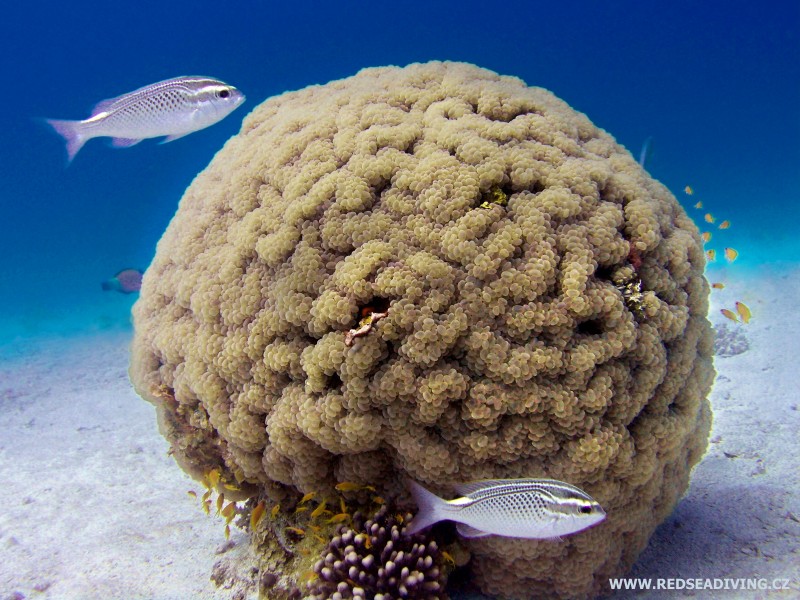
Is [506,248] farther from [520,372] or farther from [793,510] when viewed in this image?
[793,510]

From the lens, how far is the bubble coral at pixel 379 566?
9.55 feet

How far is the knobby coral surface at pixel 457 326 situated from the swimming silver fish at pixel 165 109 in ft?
1.95

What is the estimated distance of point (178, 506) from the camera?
16.9 ft

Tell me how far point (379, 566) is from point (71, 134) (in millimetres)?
4160

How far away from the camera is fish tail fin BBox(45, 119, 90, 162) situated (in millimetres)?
3941

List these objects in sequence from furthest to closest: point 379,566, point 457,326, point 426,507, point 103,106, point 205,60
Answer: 1. point 205,60
2. point 103,106
3. point 379,566
4. point 457,326
5. point 426,507

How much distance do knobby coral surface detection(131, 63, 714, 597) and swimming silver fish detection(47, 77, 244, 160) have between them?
596 millimetres

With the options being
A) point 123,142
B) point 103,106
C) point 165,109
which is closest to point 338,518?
point 165,109

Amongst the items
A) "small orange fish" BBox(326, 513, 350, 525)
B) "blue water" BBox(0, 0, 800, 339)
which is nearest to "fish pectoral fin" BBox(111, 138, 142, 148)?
"small orange fish" BBox(326, 513, 350, 525)

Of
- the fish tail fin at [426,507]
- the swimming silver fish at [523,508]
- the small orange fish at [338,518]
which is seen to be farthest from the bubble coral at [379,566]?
the swimming silver fish at [523,508]

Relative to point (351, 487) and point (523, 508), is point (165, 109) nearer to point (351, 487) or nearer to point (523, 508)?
point (351, 487)

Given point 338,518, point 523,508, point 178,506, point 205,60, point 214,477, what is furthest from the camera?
point 205,60

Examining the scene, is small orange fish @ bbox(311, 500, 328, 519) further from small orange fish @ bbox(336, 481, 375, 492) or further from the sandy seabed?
the sandy seabed

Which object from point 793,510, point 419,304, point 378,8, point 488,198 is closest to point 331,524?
point 419,304
